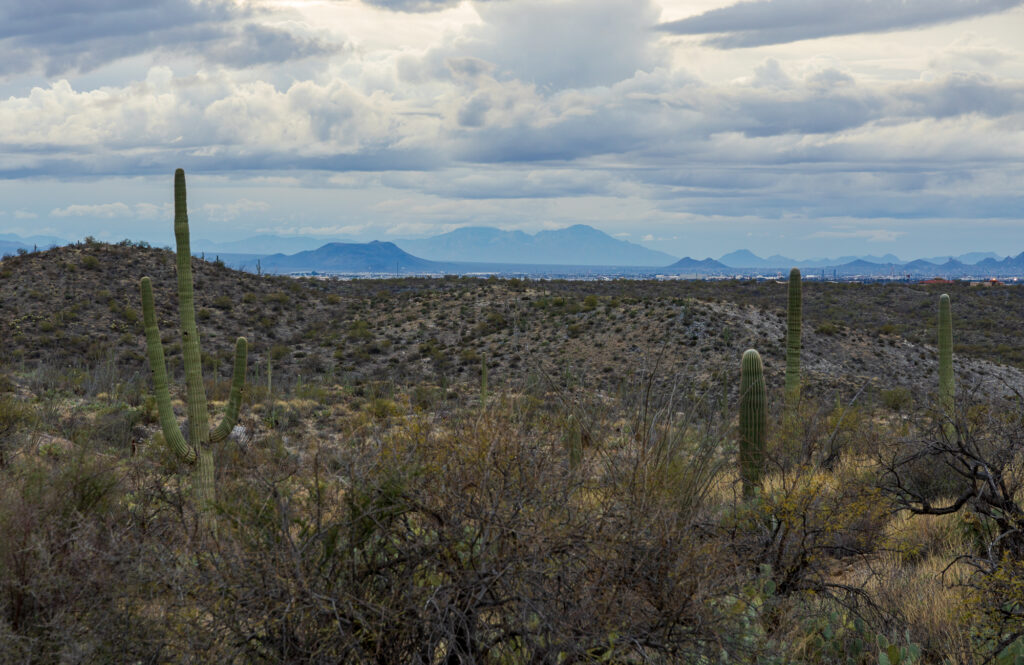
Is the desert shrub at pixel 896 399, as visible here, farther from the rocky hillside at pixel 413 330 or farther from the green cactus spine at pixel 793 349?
the green cactus spine at pixel 793 349

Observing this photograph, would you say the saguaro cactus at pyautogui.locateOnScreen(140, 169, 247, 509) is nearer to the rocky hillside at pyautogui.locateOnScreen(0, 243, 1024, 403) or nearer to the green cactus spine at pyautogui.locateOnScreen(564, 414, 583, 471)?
the green cactus spine at pyautogui.locateOnScreen(564, 414, 583, 471)

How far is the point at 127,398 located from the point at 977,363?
37.0 meters

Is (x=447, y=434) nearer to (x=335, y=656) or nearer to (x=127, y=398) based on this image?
(x=335, y=656)

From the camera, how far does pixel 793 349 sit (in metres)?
15.2

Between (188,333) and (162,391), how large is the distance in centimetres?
81

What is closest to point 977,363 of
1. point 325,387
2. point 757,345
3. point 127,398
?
point 757,345

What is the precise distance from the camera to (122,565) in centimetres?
499

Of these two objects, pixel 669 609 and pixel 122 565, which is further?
pixel 122 565

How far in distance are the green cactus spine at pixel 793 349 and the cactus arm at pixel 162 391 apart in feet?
31.0

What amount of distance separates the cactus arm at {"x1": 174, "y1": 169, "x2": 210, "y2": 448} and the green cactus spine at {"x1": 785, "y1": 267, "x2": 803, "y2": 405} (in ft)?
30.3

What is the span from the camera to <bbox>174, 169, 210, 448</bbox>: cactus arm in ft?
32.5

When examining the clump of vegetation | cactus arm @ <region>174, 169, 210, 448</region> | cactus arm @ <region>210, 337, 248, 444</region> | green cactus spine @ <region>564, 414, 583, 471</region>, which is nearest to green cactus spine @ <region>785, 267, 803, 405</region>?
the clump of vegetation

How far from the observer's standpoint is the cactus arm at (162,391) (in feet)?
31.4

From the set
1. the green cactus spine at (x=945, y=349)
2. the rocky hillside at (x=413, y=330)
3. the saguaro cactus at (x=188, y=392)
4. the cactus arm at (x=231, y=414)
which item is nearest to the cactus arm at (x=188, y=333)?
the saguaro cactus at (x=188, y=392)
